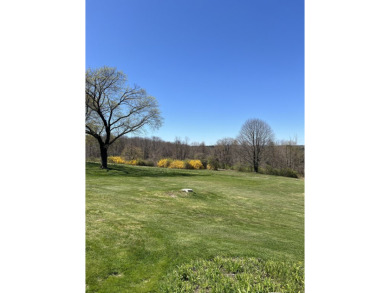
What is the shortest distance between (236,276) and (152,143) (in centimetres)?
2482

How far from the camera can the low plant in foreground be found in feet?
5.29

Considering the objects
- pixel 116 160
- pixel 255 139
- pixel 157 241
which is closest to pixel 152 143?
pixel 116 160

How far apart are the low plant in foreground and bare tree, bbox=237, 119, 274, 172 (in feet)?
57.8

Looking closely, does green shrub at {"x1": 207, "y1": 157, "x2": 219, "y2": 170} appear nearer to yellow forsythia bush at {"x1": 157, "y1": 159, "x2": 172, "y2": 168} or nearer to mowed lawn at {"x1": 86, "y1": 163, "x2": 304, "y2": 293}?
yellow forsythia bush at {"x1": 157, "y1": 159, "x2": 172, "y2": 168}

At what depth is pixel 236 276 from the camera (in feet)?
5.90

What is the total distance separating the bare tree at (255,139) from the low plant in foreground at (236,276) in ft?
57.8

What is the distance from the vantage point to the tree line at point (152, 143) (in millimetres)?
11508

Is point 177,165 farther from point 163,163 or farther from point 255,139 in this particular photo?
point 255,139

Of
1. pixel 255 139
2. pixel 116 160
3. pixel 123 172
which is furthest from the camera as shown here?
pixel 255 139

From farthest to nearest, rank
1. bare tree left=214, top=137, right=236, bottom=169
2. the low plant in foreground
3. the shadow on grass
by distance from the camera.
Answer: bare tree left=214, top=137, right=236, bottom=169, the shadow on grass, the low plant in foreground

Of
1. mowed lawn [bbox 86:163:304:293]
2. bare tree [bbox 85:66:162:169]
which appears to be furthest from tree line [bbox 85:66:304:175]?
mowed lawn [bbox 86:163:304:293]

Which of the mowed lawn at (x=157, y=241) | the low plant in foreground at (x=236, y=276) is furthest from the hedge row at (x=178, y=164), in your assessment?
the low plant in foreground at (x=236, y=276)
